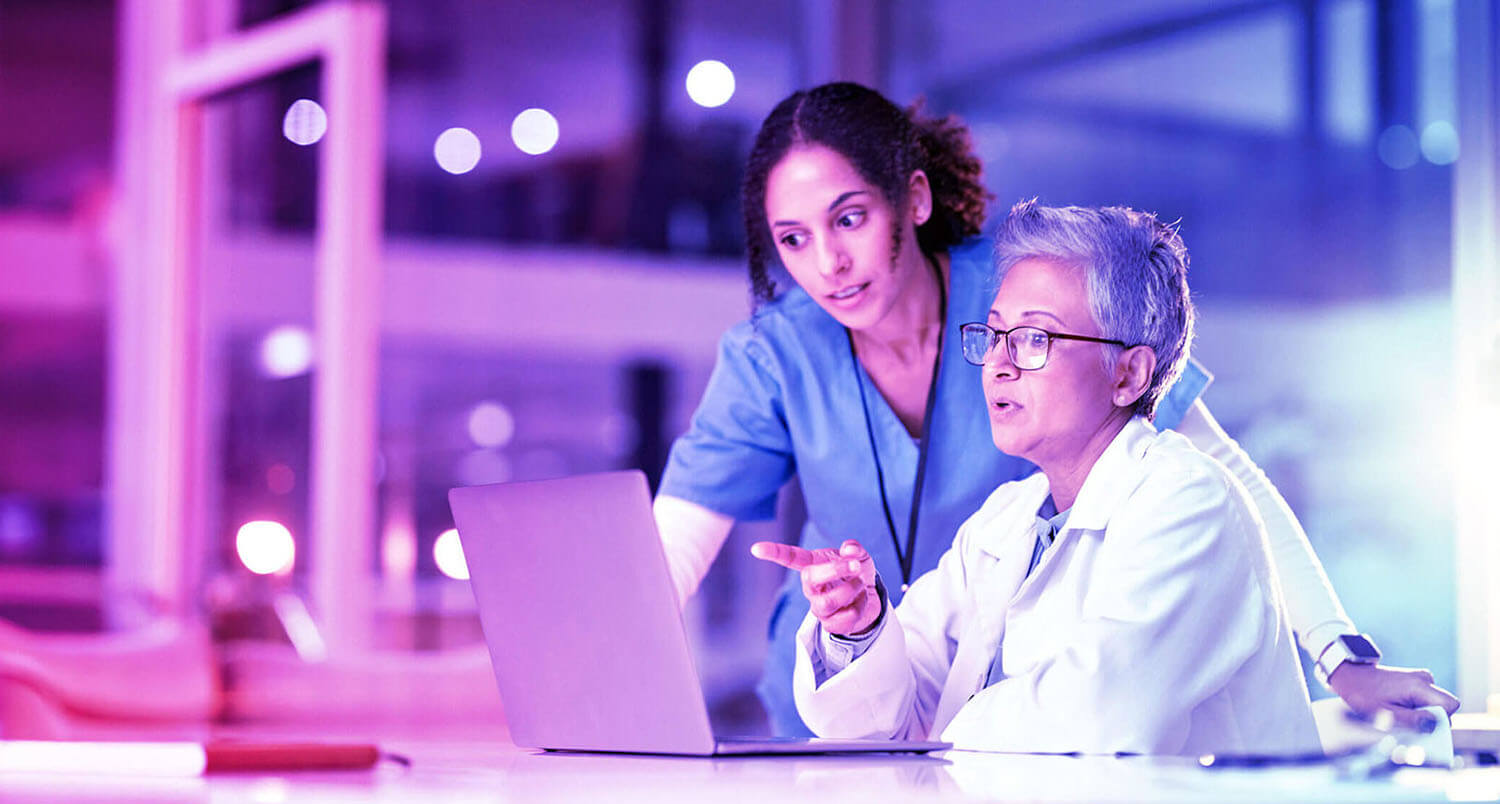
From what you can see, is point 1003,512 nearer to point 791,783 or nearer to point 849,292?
point 849,292

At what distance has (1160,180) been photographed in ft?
10.9

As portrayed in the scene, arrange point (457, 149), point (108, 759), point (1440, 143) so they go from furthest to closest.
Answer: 1. point (457, 149)
2. point (1440, 143)
3. point (108, 759)

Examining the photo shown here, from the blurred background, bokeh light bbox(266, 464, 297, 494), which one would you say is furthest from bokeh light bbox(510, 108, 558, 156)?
bokeh light bbox(266, 464, 297, 494)

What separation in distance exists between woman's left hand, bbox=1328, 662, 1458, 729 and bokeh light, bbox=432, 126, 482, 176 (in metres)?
5.54

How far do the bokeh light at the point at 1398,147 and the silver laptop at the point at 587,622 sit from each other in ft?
6.62

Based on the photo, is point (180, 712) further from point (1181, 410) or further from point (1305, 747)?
point (1305, 747)

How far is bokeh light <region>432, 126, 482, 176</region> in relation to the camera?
21.8 feet

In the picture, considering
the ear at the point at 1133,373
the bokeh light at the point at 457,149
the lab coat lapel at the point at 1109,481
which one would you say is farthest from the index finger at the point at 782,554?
the bokeh light at the point at 457,149

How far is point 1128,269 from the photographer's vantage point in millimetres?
1599

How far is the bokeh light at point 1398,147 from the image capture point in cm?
289

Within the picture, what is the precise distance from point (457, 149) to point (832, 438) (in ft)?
16.1

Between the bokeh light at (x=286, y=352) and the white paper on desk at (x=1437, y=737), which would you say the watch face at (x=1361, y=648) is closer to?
the white paper on desk at (x=1437, y=737)

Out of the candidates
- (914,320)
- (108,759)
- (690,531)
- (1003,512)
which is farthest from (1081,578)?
(108,759)

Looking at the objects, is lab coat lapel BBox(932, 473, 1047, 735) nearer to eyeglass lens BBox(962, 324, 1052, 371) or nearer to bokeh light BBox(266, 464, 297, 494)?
eyeglass lens BBox(962, 324, 1052, 371)
